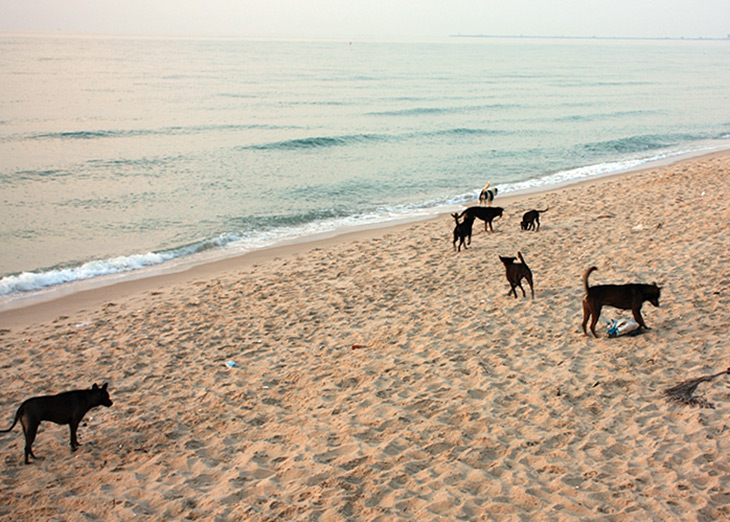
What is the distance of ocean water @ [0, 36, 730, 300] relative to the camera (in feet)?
48.9

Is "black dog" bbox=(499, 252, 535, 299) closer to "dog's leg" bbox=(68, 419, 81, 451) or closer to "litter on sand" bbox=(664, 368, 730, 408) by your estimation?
"litter on sand" bbox=(664, 368, 730, 408)

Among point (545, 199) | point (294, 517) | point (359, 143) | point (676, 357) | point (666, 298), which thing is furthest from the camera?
point (359, 143)

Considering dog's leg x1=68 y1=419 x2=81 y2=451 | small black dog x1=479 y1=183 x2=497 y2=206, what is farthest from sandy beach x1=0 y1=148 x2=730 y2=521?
small black dog x1=479 y1=183 x2=497 y2=206

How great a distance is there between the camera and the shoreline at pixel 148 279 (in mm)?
9805

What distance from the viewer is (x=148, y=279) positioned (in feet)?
37.7

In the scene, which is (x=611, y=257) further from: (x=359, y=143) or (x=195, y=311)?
(x=359, y=143)

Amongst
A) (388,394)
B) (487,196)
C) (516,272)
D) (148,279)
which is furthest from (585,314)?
(148,279)

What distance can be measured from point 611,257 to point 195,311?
722 cm

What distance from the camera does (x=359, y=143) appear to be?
2844 cm

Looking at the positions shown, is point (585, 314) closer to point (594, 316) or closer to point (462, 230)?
point (594, 316)

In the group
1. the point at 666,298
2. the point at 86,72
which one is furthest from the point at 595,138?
the point at 86,72

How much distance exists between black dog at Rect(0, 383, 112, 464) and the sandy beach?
0.31m

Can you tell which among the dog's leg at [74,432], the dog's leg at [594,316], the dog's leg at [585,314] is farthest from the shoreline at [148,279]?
the dog's leg at [594,316]

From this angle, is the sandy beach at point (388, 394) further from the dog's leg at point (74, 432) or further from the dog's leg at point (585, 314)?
the dog's leg at point (585, 314)
